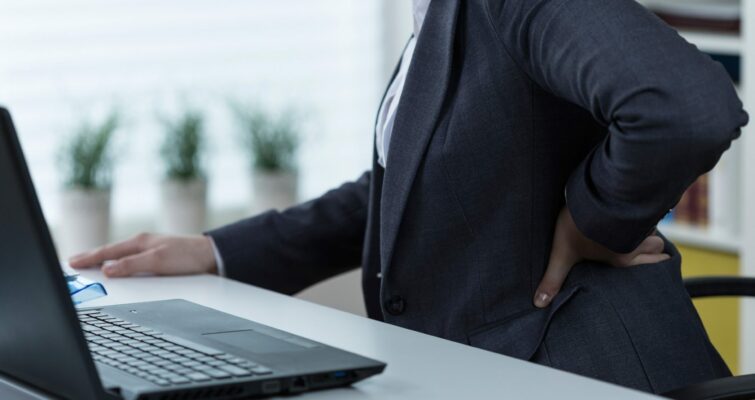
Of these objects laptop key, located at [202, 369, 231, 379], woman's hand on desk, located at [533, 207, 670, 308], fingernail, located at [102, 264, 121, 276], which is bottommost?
fingernail, located at [102, 264, 121, 276]

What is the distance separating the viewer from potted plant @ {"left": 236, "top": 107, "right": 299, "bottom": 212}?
10.3ft

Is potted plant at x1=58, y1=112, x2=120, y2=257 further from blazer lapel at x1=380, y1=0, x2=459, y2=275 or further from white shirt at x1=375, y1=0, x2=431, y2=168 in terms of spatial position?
blazer lapel at x1=380, y1=0, x2=459, y2=275

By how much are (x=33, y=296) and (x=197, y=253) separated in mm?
716

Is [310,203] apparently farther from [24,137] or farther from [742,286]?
[24,137]

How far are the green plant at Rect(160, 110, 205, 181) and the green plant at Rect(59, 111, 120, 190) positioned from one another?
20 cm

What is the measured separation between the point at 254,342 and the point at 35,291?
9.4 inches

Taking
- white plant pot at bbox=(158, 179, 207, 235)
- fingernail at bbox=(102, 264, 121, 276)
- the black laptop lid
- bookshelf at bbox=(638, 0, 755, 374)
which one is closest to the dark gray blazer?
fingernail at bbox=(102, 264, 121, 276)

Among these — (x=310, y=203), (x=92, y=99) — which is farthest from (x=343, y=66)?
(x=310, y=203)

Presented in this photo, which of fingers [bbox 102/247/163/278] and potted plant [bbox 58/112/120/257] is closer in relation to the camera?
fingers [bbox 102/247/163/278]

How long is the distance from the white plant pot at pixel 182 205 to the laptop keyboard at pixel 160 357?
5.91 ft

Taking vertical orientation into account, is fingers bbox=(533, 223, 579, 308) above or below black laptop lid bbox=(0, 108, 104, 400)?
below

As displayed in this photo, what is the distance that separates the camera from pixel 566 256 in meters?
1.38

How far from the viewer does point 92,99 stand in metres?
3.01

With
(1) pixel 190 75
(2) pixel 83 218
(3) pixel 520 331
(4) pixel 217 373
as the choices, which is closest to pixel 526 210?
(3) pixel 520 331
